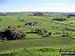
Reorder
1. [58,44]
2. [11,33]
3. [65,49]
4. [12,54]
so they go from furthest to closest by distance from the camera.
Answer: [11,33] → [58,44] → [65,49] → [12,54]

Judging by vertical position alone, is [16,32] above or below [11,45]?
above

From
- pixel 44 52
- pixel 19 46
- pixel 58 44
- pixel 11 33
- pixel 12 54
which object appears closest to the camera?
pixel 12 54

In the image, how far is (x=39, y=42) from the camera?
1649 inches

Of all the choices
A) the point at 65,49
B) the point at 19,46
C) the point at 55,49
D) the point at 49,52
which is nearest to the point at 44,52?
the point at 49,52

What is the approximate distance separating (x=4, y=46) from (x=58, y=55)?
18.1 metres

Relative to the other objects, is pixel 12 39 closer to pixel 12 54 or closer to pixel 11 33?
pixel 11 33

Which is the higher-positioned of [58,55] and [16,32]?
[16,32]

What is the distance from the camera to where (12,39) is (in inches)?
1820

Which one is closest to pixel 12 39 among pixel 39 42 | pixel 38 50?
pixel 39 42

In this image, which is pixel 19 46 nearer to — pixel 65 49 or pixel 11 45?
pixel 11 45

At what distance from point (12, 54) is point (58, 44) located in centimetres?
1710

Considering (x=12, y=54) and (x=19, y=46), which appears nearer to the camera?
(x=12, y=54)

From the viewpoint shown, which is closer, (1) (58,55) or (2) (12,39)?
(1) (58,55)

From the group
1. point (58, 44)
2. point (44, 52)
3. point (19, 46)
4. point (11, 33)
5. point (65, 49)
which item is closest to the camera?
point (44, 52)
